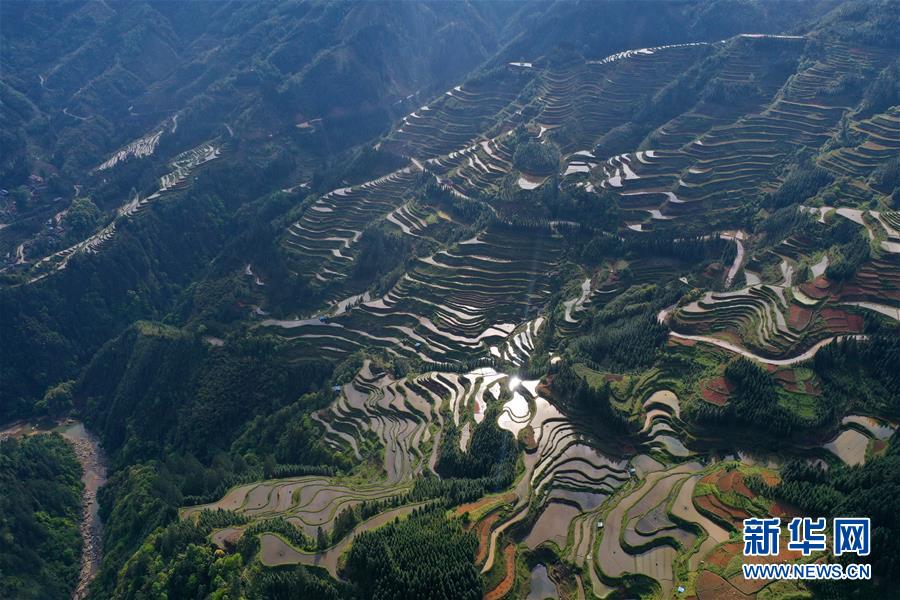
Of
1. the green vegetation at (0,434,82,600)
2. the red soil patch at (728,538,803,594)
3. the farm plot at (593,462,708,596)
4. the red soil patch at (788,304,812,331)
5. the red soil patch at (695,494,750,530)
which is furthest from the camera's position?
the red soil patch at (788,304,812,331)

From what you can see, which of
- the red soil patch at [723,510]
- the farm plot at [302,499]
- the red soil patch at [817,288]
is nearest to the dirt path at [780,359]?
the red soil patch at [817,288]

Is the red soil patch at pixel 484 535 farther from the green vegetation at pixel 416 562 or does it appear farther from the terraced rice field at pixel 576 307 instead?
the green vegetation at pixel 416 562

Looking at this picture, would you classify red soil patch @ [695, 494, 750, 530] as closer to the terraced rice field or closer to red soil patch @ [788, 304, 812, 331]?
the terraced rice field

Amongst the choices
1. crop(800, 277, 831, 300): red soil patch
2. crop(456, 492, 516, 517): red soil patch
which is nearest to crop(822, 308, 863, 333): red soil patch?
crop(800, 277, 831, 300): red soil patch

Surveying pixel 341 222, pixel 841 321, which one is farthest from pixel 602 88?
pixel 841 321

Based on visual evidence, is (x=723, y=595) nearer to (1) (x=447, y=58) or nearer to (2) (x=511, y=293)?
(2) (x=511, y=293)

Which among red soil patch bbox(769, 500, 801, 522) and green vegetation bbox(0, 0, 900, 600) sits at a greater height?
A: green vegetation bbox(0, 0, 900, 600)

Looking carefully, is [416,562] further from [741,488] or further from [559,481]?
[741,488]
